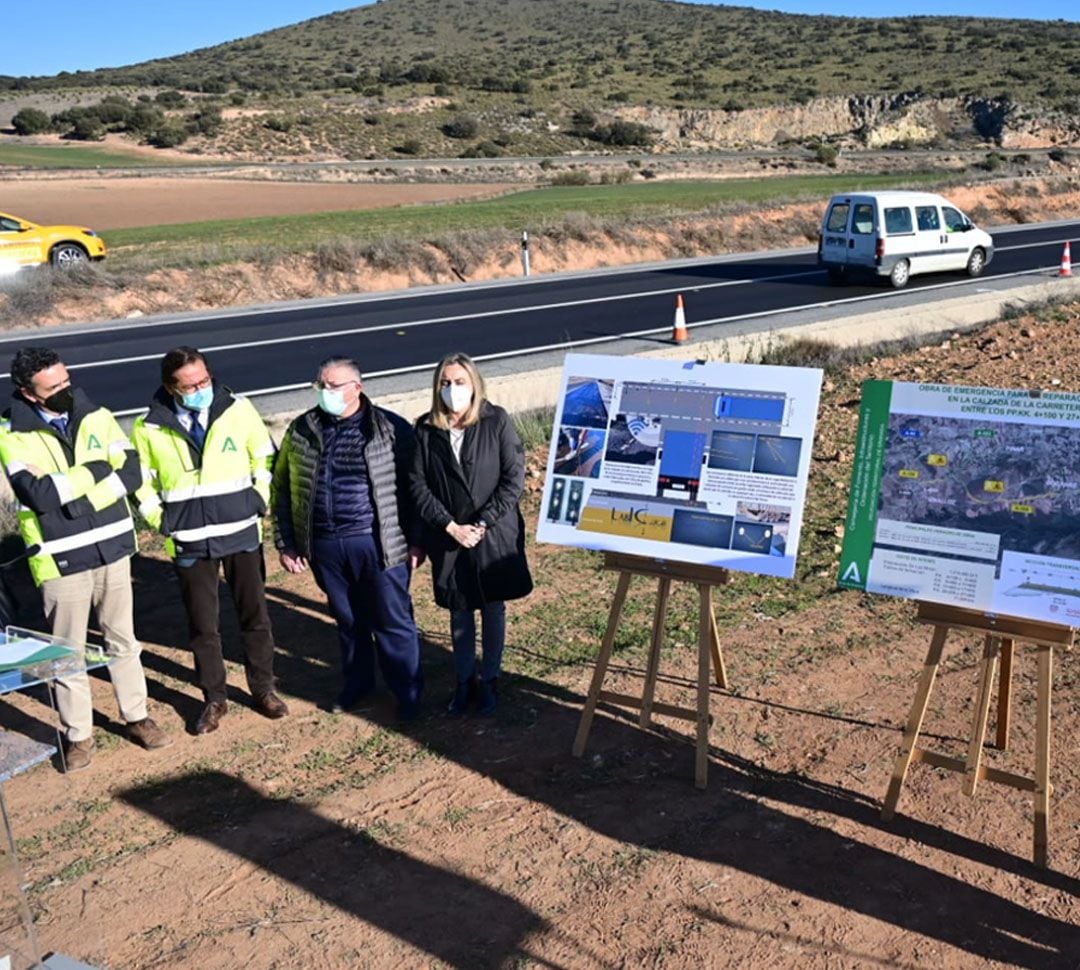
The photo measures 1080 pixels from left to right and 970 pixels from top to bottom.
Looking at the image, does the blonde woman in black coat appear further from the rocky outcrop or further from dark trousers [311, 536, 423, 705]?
the rocky outcrop

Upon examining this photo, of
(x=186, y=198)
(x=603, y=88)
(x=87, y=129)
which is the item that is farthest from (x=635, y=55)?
(x=186, y=198)

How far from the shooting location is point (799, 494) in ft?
17.3

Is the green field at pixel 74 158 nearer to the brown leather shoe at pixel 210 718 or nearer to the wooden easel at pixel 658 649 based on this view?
the brown leather shoe at pixel 210 718

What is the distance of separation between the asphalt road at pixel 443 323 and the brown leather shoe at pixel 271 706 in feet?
25.4

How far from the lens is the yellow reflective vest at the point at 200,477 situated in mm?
5875

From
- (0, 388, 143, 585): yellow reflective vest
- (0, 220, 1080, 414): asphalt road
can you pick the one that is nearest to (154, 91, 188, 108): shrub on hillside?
(0, 220, 1080, 414): asphalt road

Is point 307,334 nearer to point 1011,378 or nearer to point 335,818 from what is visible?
point 1011,378

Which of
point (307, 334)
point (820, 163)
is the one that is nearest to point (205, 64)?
point (820, 163)

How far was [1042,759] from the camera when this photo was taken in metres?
4.75

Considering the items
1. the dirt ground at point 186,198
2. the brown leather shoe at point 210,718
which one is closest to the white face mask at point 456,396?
the brown leather shoe at point 210,718

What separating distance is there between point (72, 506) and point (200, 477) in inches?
24.6

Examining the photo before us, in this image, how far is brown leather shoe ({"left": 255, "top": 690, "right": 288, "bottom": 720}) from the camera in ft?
20.7

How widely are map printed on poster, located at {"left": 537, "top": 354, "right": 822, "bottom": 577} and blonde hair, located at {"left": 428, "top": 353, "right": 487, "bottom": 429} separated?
416 mm

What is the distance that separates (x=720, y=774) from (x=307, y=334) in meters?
14.5
